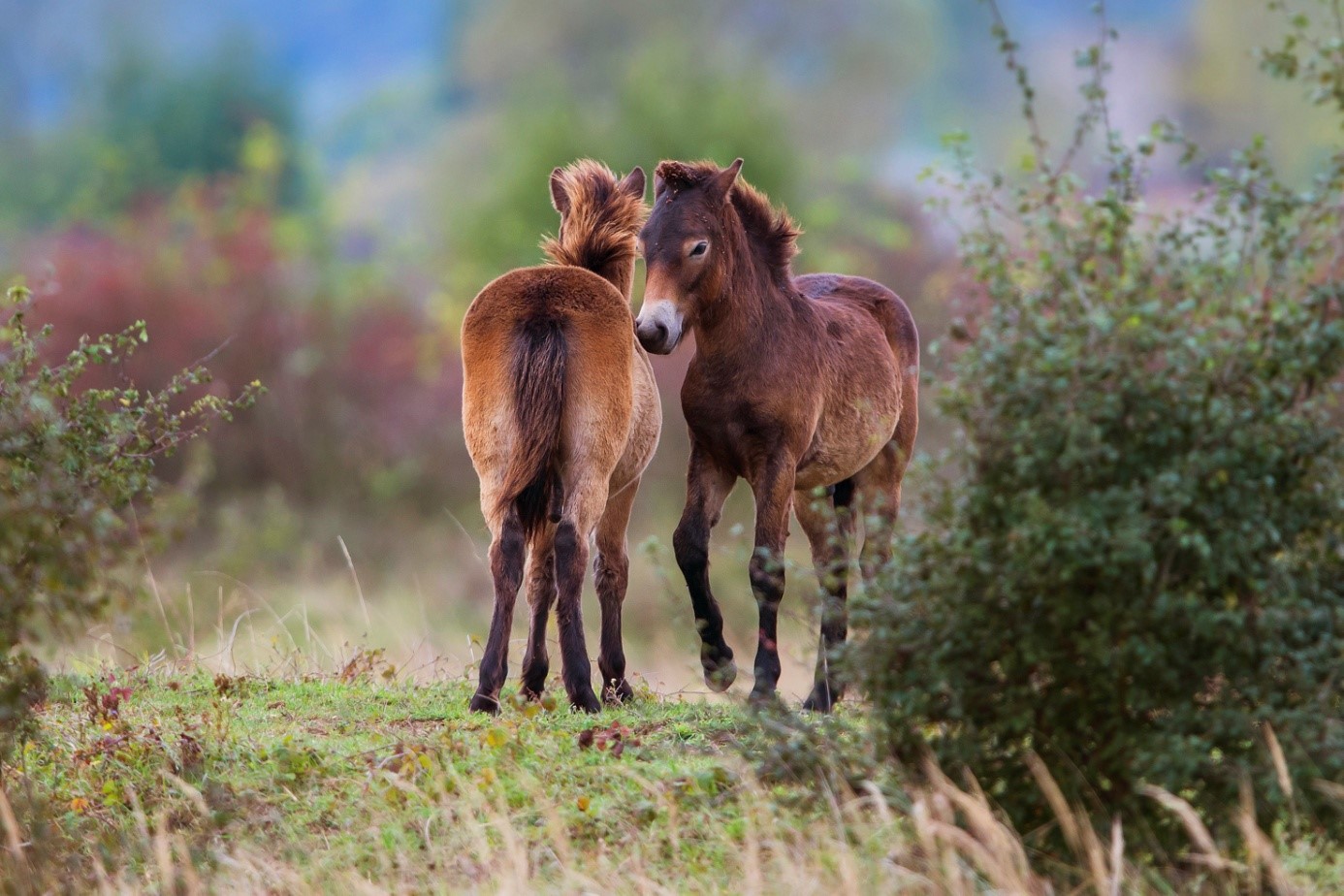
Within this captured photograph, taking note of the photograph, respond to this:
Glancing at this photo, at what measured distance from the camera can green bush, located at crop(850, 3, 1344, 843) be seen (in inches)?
160

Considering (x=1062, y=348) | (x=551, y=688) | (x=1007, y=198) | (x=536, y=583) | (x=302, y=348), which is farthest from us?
(x=302, y=348)

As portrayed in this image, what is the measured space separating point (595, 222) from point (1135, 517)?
4.19 meters

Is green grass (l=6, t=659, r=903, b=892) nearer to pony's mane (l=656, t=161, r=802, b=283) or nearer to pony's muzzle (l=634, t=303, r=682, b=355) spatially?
pony's muzzle (l=634, t=303, r=682, b=355)

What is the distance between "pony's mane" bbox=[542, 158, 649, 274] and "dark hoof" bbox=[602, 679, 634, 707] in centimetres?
213

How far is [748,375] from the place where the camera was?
282 inches

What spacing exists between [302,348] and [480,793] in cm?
1672

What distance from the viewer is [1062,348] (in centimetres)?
423

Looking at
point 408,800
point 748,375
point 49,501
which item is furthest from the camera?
point 748,375

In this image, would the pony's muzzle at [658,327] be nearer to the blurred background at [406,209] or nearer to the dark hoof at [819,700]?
the blurred background at [406,209]

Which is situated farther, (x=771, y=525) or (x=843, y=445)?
(x=843, y=445)

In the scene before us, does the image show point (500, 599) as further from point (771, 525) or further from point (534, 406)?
point (771, 525)

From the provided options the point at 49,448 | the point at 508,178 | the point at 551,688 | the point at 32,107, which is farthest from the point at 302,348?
the point at 32,107

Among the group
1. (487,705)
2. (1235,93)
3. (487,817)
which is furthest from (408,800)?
(1235,93)

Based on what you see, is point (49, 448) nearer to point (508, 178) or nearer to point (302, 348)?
point (302, 348)
